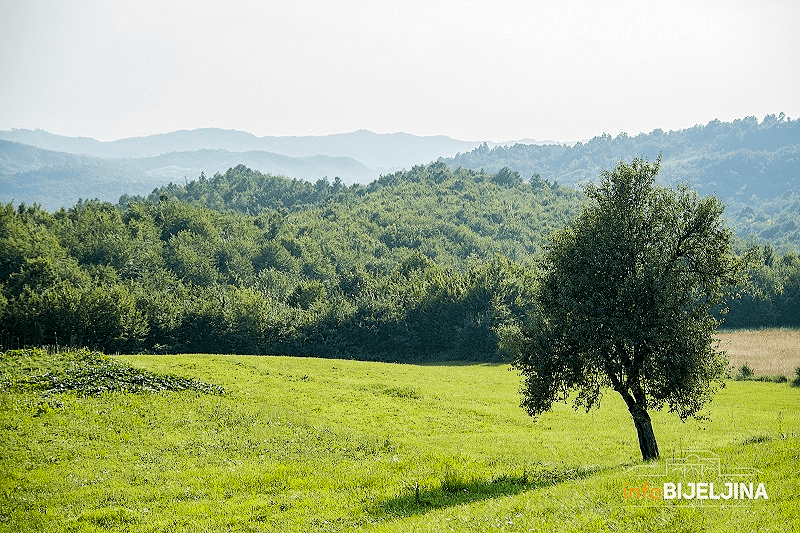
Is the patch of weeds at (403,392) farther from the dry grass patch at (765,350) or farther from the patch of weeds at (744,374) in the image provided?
the dry grass patch at (765,350)

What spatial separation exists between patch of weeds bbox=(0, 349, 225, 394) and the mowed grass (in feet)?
3.68

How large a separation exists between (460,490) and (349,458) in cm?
864

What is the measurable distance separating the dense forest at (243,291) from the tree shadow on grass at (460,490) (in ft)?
130

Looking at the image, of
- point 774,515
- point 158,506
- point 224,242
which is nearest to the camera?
point 774,515

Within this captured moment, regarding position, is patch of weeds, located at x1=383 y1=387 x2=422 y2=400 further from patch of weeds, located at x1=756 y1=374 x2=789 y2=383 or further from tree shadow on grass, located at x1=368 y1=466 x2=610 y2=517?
patch of weeds, located at x1=756 y1=374 x2=789 y2=383

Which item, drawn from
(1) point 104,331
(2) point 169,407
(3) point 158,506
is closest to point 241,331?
(1) point 104,331

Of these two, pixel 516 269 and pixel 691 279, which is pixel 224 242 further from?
pixel 691 279

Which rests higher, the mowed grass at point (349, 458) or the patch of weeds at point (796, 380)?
the mowed grass at point (349, 458)

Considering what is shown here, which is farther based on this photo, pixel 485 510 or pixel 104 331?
pixel 104 331

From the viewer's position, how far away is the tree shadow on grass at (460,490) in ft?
63.3

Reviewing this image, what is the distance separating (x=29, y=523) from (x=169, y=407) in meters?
19.0

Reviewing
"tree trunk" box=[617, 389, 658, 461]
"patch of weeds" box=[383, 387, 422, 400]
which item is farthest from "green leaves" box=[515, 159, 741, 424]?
"patch of weeds" box=[383, 387, 422, 400]

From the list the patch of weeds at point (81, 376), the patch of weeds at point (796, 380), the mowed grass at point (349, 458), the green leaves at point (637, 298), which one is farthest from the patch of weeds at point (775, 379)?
the patch of weeds at point (81, 376)

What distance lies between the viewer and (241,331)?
280 ft
